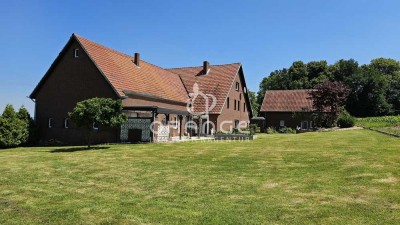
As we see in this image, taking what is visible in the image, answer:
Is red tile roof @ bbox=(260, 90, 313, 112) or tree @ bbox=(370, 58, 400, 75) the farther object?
tree @ bbox=(370, 58, 400, 75)

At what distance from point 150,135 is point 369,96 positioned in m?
56.6

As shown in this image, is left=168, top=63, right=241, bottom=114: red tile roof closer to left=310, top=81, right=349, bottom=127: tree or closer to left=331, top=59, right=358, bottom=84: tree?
left=310, top=81, right=349, bottom=127: tree

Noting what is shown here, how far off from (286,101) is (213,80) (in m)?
18.4

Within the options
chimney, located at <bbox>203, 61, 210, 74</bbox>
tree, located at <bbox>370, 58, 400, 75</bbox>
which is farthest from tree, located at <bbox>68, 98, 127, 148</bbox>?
tree, located at <bbox>370, 58, 400, 75</bbox>

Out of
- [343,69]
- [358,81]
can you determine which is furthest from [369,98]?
[343,69]

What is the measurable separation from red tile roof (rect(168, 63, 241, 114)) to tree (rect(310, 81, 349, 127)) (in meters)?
10.0

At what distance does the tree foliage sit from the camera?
67875mm

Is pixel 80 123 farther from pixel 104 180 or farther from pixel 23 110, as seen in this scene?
pixel 104 180

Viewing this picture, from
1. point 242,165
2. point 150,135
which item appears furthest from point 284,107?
point 242,165

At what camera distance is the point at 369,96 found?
67.9m

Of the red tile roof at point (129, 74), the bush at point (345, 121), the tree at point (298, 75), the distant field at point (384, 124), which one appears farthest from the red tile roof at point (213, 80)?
the tree at point (298, 75)

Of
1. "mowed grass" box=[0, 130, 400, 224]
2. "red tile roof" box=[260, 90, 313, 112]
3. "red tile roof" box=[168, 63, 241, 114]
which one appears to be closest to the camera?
"mowed grass" box=[0, 130, 400, 224]

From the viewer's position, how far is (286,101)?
54.1 m

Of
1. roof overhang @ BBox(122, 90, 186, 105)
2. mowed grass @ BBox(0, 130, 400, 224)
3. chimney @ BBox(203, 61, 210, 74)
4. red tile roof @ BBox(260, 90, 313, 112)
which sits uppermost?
Result: chimney @ BBox(203, 61, 210, 74)
